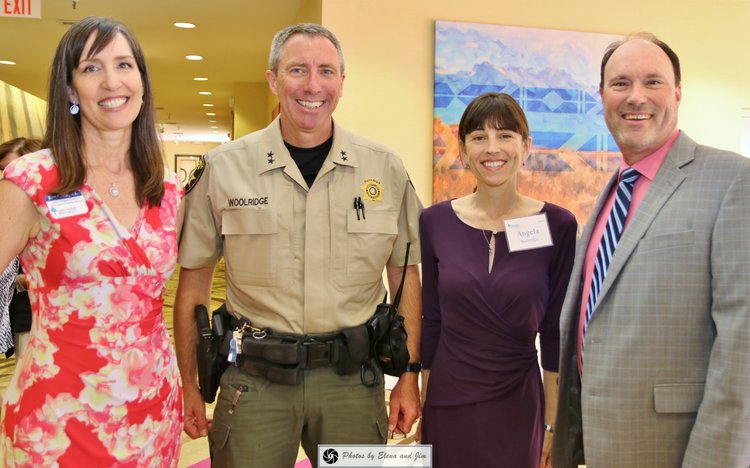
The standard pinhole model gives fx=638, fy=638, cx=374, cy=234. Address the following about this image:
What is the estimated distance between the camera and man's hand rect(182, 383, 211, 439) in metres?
2.07

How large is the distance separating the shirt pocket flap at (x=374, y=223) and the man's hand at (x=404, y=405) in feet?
1.61

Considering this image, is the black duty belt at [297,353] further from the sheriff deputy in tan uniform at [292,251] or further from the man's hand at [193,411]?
the man's hand at [193,411]

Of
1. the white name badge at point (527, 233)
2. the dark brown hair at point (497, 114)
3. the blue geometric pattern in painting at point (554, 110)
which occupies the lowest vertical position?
the white name badge at point (527, 233)

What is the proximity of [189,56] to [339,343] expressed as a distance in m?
7.23

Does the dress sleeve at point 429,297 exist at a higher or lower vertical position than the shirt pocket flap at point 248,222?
lower

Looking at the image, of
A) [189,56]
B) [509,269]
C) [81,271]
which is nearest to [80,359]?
[81,271]

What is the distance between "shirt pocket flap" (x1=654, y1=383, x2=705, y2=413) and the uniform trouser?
0.85m

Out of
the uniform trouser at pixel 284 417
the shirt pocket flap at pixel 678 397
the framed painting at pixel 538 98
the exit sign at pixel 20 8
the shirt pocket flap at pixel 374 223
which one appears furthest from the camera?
the framed painting at pixel 538 98

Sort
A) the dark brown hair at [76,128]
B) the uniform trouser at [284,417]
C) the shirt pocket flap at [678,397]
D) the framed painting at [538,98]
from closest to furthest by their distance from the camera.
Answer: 1. the shirt pocket flap at [678,397]
2. the dark brown hair at [76,128]
3. the uniform trouser at [284,417]
4. the framed painting at [538,98]

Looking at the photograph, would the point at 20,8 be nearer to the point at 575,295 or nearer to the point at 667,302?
the point at 575,295

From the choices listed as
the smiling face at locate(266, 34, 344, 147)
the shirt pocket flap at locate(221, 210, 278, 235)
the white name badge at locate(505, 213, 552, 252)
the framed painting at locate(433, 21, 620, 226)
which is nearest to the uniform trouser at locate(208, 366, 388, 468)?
the shirt pocket flap at locate(221, 210, 278, 235)

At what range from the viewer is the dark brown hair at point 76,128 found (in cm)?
157

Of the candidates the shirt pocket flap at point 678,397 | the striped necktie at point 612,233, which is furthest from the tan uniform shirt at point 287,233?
the shirt pocket flap at point 678,397

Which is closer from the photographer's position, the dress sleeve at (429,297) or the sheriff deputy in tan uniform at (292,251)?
the sheriff deputy in tan uniform at (292,251)
